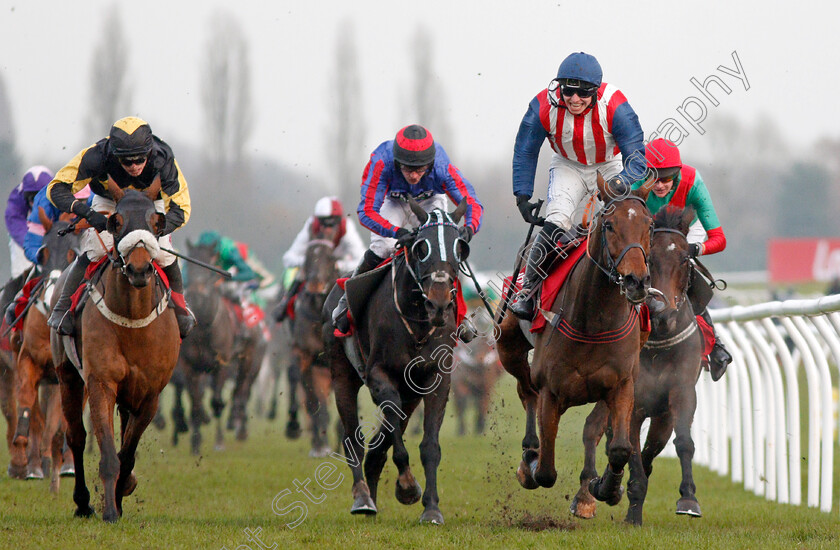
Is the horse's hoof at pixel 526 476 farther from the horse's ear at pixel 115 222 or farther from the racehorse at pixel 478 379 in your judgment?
the racehorse at pixel 478 379

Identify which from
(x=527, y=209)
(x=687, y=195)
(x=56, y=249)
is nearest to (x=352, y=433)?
(x=527, y=209)

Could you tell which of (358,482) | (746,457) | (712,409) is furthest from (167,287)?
(712,409)

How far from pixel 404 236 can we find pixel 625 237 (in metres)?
1.75

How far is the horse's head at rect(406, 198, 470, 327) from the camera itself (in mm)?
6109

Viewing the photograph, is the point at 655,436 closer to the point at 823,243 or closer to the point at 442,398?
the point at 442,398

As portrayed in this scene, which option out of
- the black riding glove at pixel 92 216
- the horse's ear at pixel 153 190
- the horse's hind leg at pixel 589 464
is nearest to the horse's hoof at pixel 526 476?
the horse's hind leg at pixel 589 464

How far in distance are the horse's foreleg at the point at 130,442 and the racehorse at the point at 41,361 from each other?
1.85 metres

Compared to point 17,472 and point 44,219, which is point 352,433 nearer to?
point 17,472

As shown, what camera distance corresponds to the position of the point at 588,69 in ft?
20.3

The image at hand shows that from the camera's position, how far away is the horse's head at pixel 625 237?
5.07 metres

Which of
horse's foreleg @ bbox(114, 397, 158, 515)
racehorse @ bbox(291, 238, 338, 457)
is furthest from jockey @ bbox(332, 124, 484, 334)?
racehorse @ bbox(291, 238, 338, 457)

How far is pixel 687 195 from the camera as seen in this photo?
7.16 meters

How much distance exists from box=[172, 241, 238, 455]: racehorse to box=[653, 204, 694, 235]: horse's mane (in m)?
6.46

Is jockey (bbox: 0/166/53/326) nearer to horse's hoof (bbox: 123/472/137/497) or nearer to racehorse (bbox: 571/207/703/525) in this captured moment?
horse's hoof (bbox: 123/472/137/497)
